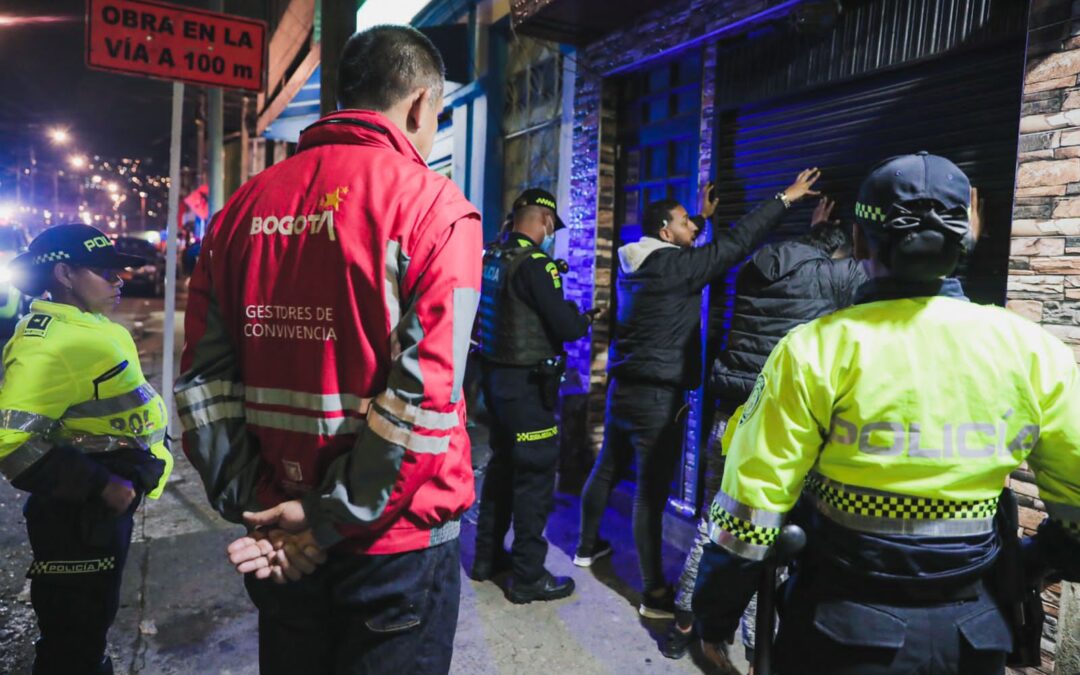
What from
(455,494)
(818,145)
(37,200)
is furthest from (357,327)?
(37,200)

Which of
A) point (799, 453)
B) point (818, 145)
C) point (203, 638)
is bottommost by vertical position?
point (203, 638)

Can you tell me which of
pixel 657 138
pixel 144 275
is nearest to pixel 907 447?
pixel 657 138

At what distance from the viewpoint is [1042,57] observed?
2.83 metres

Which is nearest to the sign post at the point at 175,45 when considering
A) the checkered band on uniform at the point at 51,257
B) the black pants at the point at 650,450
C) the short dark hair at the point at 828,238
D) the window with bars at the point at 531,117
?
the window with bars at the point at 531,117

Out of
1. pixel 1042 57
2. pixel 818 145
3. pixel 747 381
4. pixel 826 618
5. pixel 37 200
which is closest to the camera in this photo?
pixel 826 618

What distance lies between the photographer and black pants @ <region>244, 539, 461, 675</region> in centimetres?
167

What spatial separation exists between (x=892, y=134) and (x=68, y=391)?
3977 millimetres

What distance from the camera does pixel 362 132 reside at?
5.78 ft

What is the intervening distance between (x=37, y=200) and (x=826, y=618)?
280 ft

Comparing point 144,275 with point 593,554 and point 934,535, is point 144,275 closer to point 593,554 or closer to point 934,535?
point 593,554

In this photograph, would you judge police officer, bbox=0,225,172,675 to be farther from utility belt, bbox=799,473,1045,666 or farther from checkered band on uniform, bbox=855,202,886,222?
checkered band on uniform, bbox=855,202,886,222

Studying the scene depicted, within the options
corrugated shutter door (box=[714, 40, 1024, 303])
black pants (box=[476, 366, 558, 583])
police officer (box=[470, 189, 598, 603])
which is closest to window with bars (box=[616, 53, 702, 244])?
corrugated shutter door (box=[714, 40, 1024, 303])

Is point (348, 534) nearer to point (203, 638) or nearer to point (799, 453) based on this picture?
point (799, 453)

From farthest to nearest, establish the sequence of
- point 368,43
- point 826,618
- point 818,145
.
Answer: point 818,145 → point 368,43 → point 826,618
